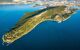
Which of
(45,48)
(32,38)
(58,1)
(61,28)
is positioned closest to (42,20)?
(61,28)

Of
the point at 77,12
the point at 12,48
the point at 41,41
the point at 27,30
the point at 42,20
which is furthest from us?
the point at 77,12

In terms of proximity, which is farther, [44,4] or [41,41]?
[44,4]

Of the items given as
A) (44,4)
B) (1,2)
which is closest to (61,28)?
(44,4)

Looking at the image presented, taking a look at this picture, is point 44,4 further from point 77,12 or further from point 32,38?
point 32,38

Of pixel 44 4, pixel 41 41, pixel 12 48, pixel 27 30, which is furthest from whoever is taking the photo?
pixel 44 4

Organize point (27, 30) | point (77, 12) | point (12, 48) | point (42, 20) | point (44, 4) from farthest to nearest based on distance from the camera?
point (44, 4), point (77, 12), point (42, 20), point (27, 30), point (12, 48)

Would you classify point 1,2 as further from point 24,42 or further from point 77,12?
point 24,42
